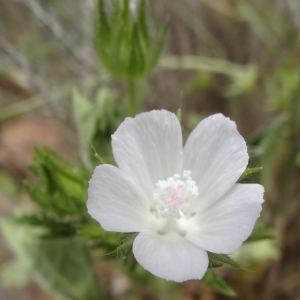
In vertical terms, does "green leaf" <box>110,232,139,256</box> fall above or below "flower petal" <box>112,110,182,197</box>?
below

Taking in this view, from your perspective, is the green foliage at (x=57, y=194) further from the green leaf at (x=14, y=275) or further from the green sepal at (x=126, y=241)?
the green leaf at (x=14, y=275)

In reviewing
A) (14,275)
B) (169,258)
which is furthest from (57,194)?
(14,275)

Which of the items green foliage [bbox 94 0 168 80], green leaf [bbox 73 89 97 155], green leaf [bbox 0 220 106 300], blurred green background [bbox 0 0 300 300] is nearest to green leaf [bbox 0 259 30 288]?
blurred green background [bbox 0 0 300 300]

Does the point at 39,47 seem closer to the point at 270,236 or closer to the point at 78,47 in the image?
the point at 78,47

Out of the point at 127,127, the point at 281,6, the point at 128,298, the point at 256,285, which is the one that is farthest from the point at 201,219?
the point at 281,6

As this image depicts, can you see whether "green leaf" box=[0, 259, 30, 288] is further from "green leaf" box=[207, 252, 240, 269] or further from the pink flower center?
"green leaf" box=[207, 252, 240, 269]

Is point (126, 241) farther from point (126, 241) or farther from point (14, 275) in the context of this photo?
point (14, 275)

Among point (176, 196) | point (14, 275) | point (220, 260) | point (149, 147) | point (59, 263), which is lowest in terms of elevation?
point (14, 275)

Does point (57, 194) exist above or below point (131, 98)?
below

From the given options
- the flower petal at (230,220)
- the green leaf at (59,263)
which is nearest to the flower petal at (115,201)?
the flower petal at (230,220)
